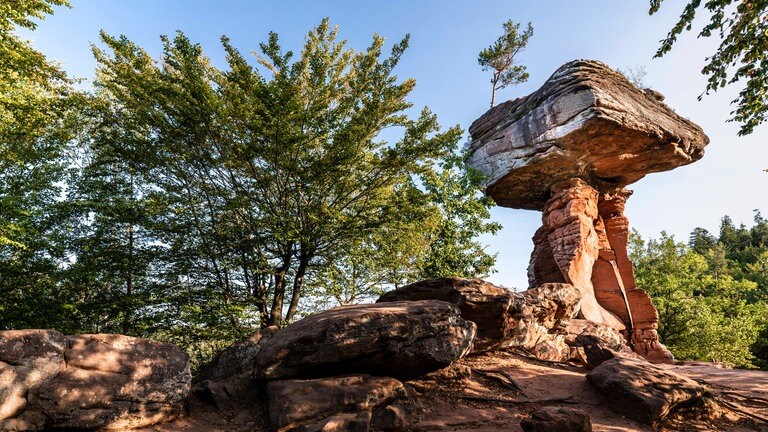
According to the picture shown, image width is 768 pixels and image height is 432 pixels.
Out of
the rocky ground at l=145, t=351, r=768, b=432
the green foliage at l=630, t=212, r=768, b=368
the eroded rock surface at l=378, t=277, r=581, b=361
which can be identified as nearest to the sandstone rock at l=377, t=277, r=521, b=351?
the eroded rock surface at l=378, t=277, r=581, b=361

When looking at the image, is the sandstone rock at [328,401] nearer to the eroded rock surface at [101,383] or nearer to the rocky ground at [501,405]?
the rocky ground at [501,405]

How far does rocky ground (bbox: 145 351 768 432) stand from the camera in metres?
5.62

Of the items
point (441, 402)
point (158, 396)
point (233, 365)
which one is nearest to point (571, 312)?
point (441, 402)

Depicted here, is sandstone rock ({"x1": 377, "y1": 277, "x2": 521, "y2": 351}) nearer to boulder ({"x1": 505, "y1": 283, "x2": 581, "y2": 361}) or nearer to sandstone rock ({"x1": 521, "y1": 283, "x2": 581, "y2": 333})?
boulder ({"x1": 505, "y1": 283, "x2": 581, "y2": 361})

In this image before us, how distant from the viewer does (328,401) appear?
5.43 m

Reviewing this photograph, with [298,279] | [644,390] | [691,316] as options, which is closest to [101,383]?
[298,279]

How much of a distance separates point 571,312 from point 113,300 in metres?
14.7

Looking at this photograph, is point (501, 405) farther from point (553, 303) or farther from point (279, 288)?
point (279, 288)

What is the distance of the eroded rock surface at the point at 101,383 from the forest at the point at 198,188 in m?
4.07

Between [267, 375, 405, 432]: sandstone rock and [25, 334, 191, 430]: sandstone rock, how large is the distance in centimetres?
165

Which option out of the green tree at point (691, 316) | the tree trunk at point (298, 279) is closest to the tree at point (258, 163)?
the tree trunk at point (298, 279)

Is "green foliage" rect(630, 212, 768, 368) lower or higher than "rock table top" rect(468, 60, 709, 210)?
lower

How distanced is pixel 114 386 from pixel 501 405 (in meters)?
6.46

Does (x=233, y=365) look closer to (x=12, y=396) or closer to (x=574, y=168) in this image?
(x=12, y=396)
